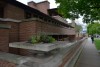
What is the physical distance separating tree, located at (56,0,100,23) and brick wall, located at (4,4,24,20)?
6.03 m

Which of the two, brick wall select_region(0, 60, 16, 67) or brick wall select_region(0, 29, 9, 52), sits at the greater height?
brick wall select_region(0, 29, 9, 52)

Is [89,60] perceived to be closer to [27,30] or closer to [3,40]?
[27,30]

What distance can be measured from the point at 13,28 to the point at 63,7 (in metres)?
8.64

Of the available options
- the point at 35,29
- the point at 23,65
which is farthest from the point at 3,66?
the point at 35,29

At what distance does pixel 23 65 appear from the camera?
11.6ft

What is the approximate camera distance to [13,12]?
373 inches

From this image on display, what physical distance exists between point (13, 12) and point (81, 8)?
741 cm

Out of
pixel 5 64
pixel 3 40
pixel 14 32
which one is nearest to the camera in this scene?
pixel 5 64

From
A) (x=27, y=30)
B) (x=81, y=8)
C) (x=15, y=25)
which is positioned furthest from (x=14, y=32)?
(x=81, y=8)

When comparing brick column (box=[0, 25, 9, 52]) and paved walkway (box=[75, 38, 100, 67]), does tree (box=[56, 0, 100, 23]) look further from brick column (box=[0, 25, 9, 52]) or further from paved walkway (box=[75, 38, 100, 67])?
brick column (box=[0, 25, 9, 52])

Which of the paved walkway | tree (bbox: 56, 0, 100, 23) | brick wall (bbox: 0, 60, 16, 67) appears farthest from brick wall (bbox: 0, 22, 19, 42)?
tree (bbox: 56, 0, 100, 23)

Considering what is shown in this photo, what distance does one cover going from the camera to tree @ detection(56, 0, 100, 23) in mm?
13164

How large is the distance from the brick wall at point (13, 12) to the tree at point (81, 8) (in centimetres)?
603

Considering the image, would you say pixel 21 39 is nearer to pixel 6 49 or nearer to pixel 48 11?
pixel 6 49
